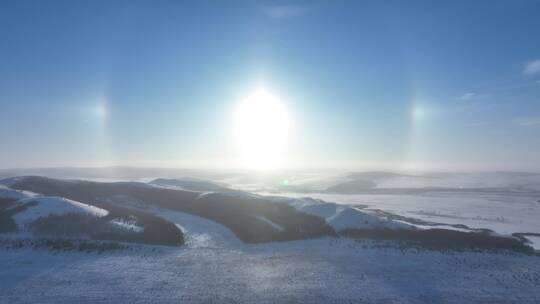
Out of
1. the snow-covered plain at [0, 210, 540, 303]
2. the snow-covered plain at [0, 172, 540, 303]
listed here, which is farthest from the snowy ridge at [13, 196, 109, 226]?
the snow-covered plain at [0, 210, 540, 303]

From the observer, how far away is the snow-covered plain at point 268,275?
1758 centimetres

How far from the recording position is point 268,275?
→ 2080 cm

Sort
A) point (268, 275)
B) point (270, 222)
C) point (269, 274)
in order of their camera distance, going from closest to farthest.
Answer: point (268, 275) < point (269, 274) < point (270, 222)

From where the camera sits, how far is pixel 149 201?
45625mm

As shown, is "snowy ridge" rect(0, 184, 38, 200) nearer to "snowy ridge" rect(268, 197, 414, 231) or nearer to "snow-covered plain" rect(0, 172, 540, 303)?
"snow-covered plain" rect(0, 172, 540, 303)

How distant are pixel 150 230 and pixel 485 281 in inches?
964

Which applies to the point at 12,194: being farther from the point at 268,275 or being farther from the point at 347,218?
the point at 347,218

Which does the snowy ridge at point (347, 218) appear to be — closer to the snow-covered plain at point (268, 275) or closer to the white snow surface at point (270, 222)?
the white snow surface at point (270, 222)

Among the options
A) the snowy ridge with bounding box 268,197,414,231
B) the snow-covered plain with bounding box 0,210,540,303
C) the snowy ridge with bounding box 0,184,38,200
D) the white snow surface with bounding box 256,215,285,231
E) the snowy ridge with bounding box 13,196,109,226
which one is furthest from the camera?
the snowy ridge with bounding box 0,184,38,200

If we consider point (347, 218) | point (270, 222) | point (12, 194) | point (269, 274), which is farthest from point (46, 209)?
point (347, 218)

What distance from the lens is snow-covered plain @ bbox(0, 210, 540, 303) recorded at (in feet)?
57.7

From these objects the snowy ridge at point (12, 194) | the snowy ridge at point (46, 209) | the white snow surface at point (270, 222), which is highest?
the snowy ridge at point (12, 194)

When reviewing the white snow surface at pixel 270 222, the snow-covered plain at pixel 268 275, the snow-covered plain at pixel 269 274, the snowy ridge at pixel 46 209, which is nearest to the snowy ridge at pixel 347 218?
the snow-covered plain at pixel 269 274

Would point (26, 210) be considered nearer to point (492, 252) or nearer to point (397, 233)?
point (397, 233)
